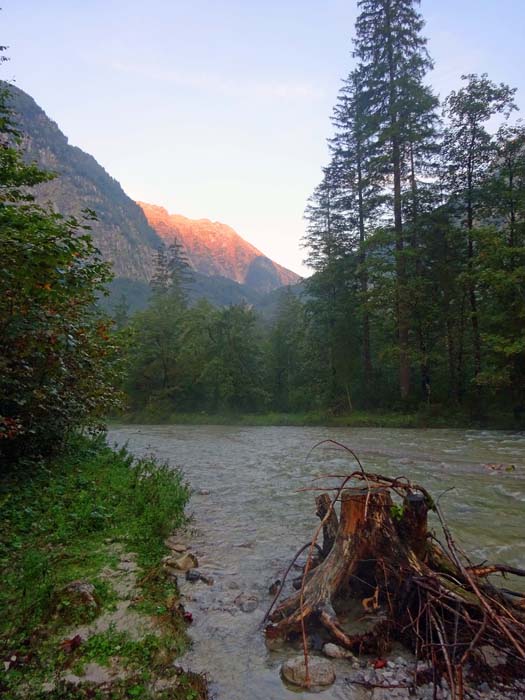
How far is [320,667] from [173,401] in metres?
34.1

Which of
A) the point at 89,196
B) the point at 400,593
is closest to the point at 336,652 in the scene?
the point at 400,593

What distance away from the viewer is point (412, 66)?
72.8ft

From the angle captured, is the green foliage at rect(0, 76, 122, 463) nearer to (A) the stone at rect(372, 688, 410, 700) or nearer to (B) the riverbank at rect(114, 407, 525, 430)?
(A) the stone at rect(372, 688, 410, 700)

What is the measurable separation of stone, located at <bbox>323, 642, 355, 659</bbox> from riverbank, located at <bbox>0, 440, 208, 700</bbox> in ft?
3.18

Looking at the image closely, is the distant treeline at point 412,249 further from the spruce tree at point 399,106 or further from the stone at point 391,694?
the stone at point 391,694

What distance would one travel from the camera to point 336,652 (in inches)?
127

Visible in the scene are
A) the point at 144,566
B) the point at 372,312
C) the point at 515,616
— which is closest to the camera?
the point at 515,616

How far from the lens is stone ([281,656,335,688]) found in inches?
117

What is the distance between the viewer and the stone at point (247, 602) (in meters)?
4.14

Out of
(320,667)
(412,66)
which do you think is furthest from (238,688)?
(412,66)

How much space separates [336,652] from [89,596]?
2.17 m

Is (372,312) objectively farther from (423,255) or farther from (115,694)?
(115,694)

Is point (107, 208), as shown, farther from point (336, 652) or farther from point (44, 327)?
point (336, 652)

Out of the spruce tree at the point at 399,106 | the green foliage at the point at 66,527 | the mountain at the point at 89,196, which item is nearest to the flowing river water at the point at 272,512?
the green foliage at the point at 66,527
